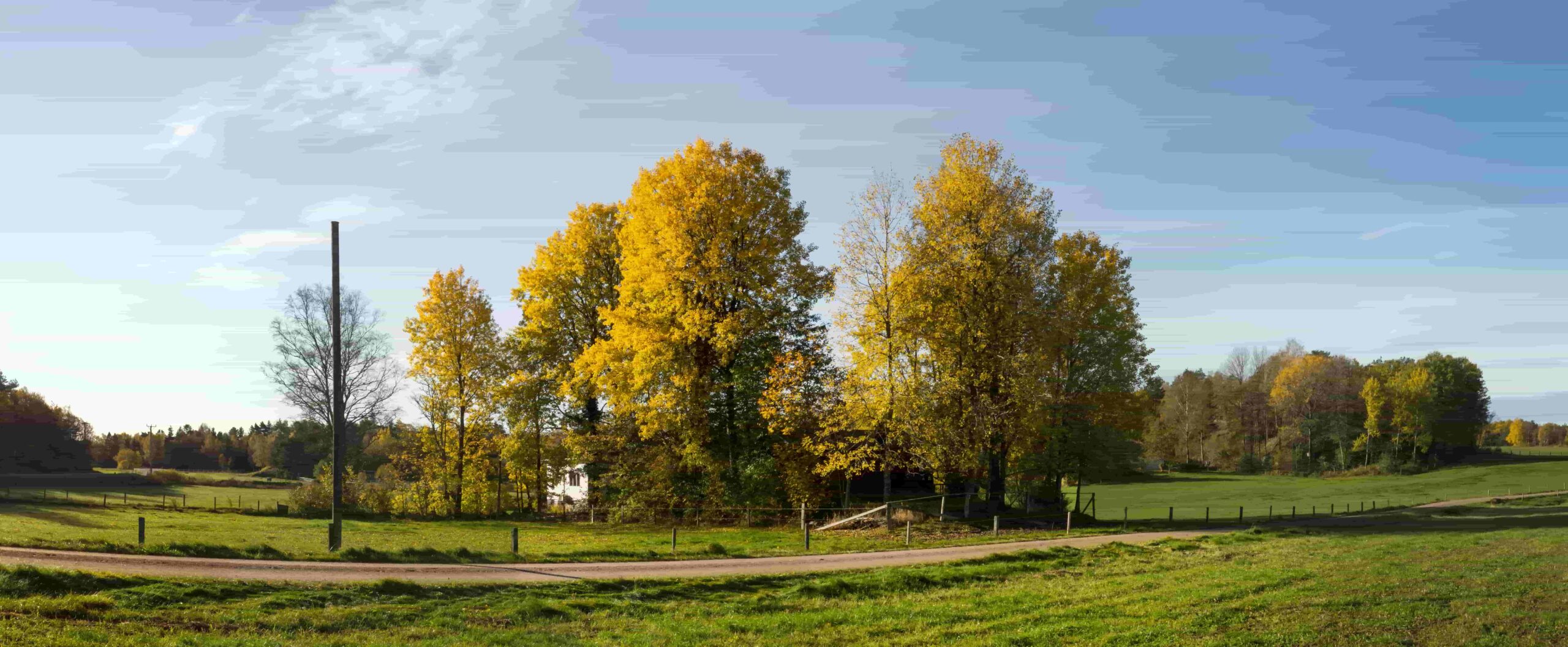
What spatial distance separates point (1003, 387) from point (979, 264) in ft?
15.1

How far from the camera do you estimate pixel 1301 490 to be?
74438 millimetres

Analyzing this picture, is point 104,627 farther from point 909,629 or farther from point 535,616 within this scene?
point 909,629

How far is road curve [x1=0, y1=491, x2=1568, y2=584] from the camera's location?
728 inches

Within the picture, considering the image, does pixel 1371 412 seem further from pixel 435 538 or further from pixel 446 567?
pixel 446 567

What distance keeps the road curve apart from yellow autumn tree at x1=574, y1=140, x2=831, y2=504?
9910 mm

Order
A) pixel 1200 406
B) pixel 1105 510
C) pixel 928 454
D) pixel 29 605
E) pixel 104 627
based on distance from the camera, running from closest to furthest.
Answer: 1. pixel 104 627
2. pixel 29 605
3. pixel 928 454
4. pixel 1105 510
5. pixel 1200 406

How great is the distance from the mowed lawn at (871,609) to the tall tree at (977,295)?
10.1 m

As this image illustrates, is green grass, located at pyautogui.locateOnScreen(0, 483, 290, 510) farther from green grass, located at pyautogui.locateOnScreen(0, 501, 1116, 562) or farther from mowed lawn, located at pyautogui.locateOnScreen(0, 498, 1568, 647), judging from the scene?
mowed lawn, located at pyautogui.locateOnScreen(0, 498, 1568, 647)

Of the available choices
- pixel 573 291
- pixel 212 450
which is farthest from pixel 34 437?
pixel 573 291

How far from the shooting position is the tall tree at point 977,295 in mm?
31828

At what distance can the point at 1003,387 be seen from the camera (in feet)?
106

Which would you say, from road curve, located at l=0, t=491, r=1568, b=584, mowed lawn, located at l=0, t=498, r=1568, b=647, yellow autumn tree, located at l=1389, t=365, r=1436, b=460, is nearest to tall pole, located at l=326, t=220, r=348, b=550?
road curve, located at l=0, t=491, r=1568, b=584

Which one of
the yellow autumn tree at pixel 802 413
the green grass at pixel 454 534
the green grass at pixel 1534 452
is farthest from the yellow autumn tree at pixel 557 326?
the green grass at pixel 1534 452

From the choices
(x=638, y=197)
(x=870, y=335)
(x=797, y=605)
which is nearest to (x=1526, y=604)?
(x=797, y=605)
